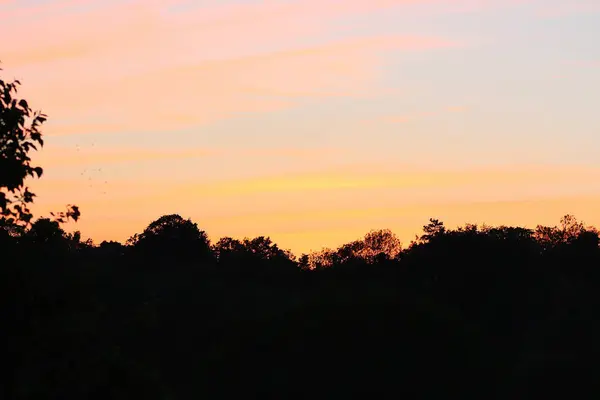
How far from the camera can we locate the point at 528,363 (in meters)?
100

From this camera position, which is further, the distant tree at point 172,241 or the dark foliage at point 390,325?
the distant tree at point 172,241

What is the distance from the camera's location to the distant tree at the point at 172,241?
A: 185 m

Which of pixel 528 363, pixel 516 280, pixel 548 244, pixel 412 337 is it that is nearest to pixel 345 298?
pixel 412 337

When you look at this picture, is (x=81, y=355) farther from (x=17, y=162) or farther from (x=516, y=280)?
(x=516, y=280)

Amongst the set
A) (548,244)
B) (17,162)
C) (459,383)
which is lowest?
(459,383)

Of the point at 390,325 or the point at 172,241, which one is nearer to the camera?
the point at 390,325

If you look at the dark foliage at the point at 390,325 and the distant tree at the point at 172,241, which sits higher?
the distant tree at the point at 172,241

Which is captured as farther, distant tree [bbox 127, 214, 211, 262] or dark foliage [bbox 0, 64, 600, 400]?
distant tree [bbox 127, 214, 211, 262]

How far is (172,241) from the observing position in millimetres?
187750

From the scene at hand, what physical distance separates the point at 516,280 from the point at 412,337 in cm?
2811

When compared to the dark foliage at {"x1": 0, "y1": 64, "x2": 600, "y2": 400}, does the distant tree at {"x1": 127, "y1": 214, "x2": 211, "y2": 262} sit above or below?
above

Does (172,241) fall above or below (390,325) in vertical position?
above

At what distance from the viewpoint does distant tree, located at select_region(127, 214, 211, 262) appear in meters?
185

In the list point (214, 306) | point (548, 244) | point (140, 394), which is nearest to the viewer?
point (140, 394)
